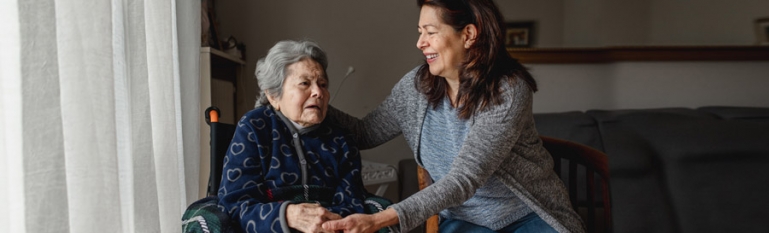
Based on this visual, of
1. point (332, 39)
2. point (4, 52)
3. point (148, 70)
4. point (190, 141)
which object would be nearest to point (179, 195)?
point (190, 141)

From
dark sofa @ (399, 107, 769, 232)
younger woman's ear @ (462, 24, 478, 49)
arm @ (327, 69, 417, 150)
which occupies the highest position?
younger woman's ear @ (462, 24, 478, 49)

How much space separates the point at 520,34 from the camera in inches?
96.3

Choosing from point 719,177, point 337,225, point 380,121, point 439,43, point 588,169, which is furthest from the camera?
point 719,177

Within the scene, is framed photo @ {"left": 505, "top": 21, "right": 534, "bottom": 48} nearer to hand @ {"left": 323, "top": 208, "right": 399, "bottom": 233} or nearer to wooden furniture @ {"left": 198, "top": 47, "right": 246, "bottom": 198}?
wooden furniture @ {"left": 198, "top": 47, "right": 246, "bottom": 198}

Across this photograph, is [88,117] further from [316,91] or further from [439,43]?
[439,43]

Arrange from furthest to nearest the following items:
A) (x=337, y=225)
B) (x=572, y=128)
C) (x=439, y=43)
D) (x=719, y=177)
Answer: (x=572, y=128) < (x=719, y=177) < (x=439, y=43) < (x=337, y=225)

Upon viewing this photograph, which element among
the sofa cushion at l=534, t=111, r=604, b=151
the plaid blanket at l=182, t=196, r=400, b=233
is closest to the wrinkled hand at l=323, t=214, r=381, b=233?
the plaid blanket at l=182, t=196, r=400, b=233

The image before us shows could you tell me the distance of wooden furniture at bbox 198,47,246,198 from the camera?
1.67 meters

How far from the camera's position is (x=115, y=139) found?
975 mm

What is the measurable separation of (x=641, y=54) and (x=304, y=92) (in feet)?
6.49

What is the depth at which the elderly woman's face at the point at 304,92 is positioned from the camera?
4.04ft

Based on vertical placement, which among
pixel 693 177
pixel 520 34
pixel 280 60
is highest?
pixel 520 34

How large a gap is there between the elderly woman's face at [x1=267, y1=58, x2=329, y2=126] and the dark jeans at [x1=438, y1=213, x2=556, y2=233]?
0.46m

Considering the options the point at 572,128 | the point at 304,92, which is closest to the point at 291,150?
the point at 304,92
